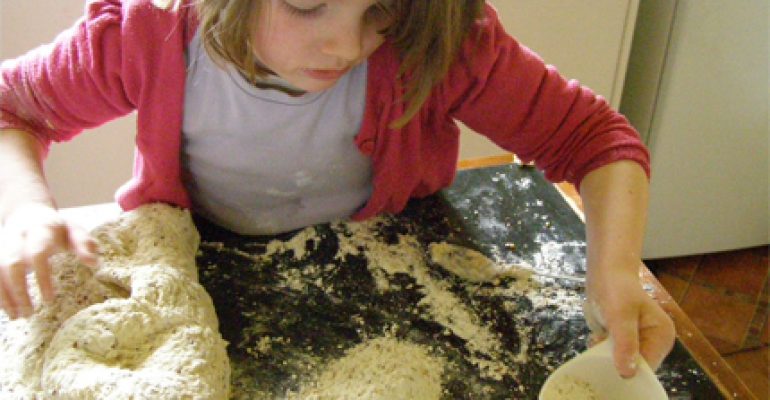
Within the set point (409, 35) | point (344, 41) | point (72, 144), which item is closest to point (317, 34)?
point (344, 41)

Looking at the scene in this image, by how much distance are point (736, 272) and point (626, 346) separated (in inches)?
55.5

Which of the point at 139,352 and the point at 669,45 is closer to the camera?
the point at 139,352

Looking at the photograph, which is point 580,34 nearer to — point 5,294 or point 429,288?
point 429,288

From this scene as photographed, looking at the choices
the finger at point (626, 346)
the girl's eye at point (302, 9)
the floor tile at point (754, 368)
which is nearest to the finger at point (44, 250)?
the girl's eye at point (302, 9)

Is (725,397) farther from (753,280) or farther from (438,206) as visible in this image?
(753,280)

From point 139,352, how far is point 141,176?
272 millimetres

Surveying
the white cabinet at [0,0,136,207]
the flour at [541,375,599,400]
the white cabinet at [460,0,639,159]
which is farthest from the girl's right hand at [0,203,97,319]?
the white cabinet at [460,0,639,159]

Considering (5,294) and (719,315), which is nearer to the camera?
(5,294)

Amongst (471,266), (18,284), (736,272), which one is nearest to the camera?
(18,284)

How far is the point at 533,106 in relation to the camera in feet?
2.72

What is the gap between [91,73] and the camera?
0.75 metres

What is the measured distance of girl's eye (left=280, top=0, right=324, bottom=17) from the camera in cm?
62

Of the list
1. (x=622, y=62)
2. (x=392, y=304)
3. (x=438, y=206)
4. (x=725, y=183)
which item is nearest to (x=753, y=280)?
(x=725, y=183)

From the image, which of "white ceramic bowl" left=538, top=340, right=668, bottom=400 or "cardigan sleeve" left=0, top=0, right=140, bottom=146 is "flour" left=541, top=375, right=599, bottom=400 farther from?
"cardigan sleeve" left=0, top=0, right=140, bottom=146
